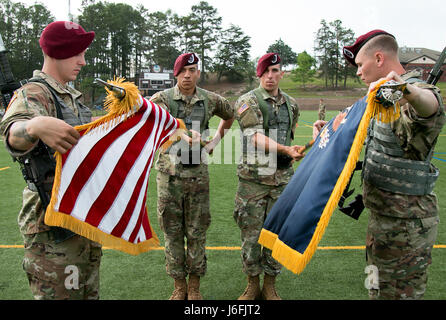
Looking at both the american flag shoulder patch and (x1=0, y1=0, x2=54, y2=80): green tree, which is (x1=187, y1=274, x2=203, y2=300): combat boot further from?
(x1=0, y1=0, x2=54, y2=80): green tree

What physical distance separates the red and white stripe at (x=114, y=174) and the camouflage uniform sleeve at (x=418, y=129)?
1.48 meters

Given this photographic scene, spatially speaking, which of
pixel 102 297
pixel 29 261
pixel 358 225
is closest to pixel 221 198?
pixel 358 225

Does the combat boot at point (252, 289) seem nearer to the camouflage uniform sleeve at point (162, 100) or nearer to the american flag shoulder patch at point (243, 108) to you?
the american flag shoulder patch at point (243, 108)

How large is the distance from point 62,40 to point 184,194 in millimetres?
1726

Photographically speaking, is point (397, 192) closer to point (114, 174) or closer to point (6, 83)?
point (114, 174)

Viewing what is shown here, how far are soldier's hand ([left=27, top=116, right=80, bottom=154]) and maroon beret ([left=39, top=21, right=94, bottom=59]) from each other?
66 cm

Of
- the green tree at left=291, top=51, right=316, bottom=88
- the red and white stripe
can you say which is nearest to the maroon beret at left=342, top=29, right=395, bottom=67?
the red and white stripe

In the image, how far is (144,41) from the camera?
5716 centimetres

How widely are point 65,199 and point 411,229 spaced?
206 cm

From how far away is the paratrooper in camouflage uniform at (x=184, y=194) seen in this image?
3.40 m

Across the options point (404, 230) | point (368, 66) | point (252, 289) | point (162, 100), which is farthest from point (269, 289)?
point (368, 66)

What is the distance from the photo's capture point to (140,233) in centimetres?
243

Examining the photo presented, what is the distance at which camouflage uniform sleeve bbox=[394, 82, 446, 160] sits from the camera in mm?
1989

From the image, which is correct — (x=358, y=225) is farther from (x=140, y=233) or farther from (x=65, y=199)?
(x=65, y=199)
